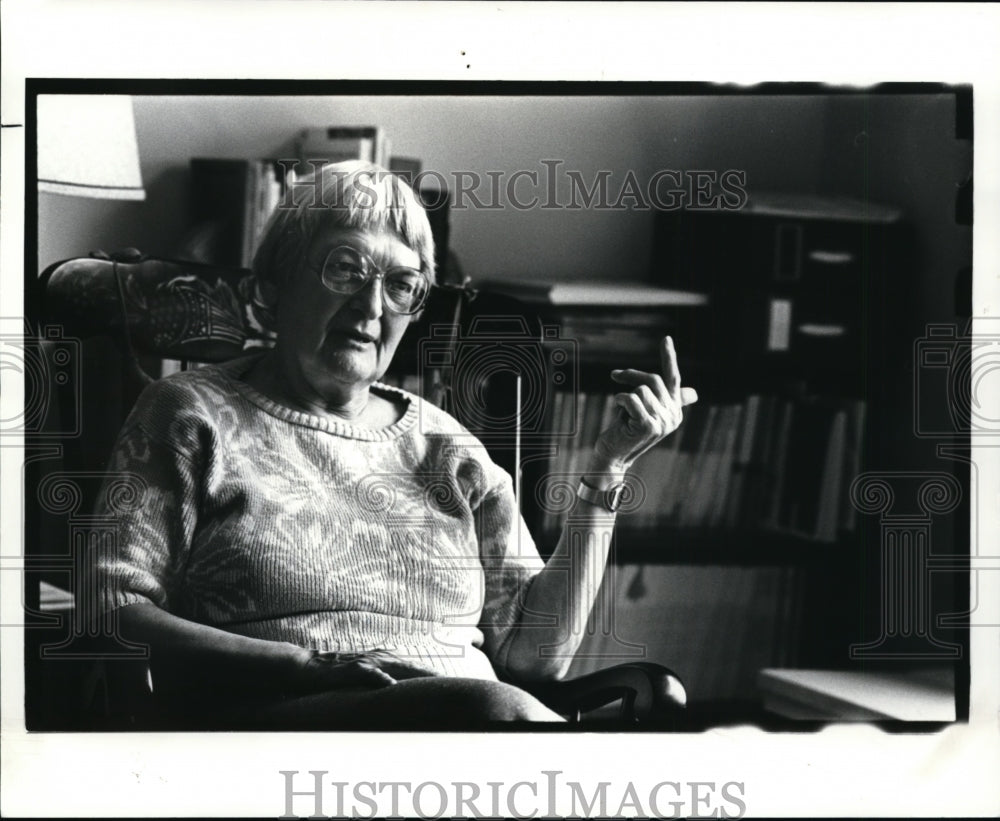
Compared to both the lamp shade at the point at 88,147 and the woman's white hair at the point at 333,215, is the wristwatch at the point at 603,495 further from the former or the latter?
the lamp shade at the point at 88,147

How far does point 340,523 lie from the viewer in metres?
1.53

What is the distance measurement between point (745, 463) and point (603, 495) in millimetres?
216

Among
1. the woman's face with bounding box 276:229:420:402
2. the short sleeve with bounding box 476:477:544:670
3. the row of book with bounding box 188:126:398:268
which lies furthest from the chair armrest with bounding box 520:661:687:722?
the row of book with bounding box 188:126:398:268

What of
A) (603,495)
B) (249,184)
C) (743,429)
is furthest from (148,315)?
(743,429)

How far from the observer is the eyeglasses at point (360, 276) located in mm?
1547

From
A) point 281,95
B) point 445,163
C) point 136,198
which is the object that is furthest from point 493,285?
point 136,198

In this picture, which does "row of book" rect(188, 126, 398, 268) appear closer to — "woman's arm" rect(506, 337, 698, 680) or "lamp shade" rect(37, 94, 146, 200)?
"lamp shade" rect(37, 94, 146, 200)

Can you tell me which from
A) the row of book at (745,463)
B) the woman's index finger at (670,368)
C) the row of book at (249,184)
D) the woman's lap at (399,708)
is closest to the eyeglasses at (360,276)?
the row of book at (249,184)

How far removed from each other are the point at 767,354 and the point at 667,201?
27 centimetres

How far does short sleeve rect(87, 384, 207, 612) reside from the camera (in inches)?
60.1

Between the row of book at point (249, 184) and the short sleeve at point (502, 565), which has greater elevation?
the row of book at point (249, 184)

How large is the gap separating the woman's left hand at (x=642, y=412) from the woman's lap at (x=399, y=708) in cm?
37

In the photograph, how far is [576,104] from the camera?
1572 mm

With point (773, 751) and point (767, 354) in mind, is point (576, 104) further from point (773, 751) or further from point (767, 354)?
point (773, 751)
